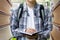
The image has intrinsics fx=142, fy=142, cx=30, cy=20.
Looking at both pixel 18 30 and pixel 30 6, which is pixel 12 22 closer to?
pixel 18 30

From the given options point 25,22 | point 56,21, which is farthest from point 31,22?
point 56,21

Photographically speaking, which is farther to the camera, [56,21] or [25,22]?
[56,21]

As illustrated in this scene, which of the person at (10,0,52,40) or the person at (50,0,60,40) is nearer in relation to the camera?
the person at (10,0,52,40)

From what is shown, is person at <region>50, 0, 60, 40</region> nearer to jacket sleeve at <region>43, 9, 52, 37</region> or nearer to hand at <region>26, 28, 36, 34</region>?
jacket sleeve at <region>43, 9, 52, 37</region>

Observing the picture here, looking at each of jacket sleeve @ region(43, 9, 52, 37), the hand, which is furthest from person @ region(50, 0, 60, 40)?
the hand

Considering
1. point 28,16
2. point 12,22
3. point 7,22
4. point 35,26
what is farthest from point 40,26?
point 7,22

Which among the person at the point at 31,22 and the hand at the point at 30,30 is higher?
the person at the point at 31,22

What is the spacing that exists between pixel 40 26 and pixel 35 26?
5cm

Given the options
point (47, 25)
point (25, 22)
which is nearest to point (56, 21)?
point (47, 25)

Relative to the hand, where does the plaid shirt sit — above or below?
above

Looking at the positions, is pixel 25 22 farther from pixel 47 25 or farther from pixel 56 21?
pixel 56 21

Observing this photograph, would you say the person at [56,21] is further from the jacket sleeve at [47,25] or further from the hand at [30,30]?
the hand at [30,30]

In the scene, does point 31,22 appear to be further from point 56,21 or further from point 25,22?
point 56,21

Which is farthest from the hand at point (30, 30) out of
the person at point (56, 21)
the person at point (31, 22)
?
the person at point (56, 21)
